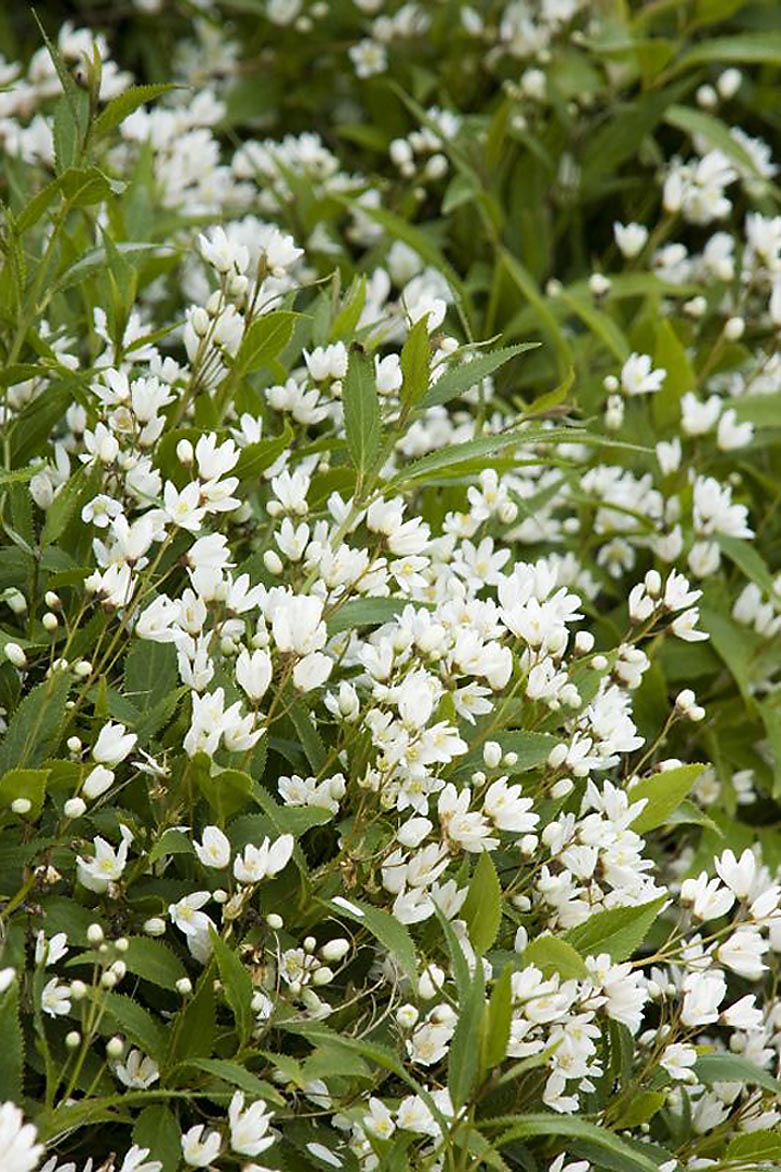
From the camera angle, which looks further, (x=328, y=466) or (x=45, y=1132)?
(x=328, y=466)

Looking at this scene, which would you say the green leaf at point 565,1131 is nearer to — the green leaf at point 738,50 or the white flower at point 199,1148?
the white flower at point 199,1148

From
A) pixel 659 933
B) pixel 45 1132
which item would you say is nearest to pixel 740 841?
pixel 659 933

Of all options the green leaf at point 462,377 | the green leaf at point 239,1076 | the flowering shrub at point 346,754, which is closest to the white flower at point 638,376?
the flowering shrub at point 346,754

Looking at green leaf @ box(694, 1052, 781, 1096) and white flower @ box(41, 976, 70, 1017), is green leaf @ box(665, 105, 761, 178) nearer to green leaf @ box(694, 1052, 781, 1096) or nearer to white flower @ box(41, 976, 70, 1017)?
green leaf @ box(694, 1052, 781, 1096)

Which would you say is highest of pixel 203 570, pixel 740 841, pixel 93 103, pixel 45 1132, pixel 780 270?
pixel 93 103

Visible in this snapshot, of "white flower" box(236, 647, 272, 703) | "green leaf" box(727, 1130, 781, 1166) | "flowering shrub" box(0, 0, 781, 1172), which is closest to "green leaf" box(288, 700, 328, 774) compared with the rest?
"flowering shrub" box(0, 0, 781, 1172)

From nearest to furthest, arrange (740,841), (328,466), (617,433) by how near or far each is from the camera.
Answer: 1. (328,466)
2. (740,841)
3. (617,433)

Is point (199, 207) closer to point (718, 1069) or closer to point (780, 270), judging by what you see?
point (780, 270)

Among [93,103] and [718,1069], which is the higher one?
[93,103]
